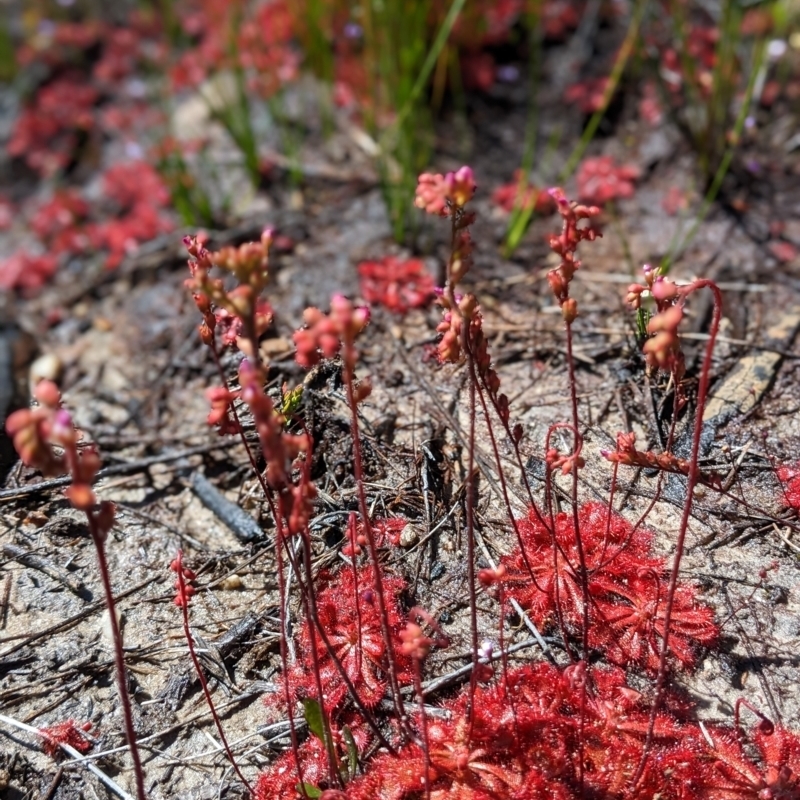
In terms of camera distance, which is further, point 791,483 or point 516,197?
point 516,197

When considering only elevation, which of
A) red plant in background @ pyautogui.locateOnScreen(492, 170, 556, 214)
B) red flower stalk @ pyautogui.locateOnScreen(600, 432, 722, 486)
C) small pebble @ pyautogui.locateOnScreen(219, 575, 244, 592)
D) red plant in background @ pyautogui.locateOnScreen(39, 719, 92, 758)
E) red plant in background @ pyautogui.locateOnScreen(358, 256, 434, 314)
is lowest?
red plant in background @ pyautogui.locateOnScreen(39, 719, 92, 758)

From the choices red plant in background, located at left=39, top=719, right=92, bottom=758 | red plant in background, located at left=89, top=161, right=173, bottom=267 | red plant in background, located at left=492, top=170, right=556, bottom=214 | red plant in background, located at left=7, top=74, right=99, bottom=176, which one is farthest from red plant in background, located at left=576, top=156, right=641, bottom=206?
red plant in background, located at left=7, top=74, right=99, bottom=176

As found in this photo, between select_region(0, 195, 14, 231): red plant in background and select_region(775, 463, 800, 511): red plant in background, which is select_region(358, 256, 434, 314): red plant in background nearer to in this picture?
select_region(775, 463, 800, 511): red plant in background

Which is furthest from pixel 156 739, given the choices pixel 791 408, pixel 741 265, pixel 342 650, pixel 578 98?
pixel 578 98

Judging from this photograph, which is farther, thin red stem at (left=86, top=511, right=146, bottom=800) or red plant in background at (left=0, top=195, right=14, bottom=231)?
red plant in background at (left=0, top=195, right=14, bottom=231)

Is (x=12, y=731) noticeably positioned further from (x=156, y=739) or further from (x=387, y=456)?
(x=387, y=456)

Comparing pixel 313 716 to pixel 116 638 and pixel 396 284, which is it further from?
pixel 396 284

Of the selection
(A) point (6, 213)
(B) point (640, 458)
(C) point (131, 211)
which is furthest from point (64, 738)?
(A) point (6, 213)
